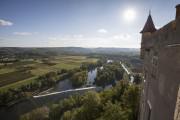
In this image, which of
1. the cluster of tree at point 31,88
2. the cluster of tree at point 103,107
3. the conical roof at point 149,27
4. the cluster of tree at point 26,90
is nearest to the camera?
the conical roof at point 149,27

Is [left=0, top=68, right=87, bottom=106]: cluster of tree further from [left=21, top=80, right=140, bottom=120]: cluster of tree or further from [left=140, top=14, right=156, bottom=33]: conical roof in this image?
[left=140, top=14, right=156, bottom=33]: conical roof

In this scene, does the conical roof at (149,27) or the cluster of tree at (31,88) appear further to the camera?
the cluster of tree at (31,88)

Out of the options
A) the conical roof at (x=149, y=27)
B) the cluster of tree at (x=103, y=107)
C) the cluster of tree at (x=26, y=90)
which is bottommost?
the cluster of tree at (x=26, y=90)

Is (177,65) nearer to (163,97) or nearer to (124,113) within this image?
(163,97)

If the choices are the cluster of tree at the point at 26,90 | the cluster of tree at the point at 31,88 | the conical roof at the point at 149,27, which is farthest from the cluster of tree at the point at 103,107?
the cluster of tree at the point at 31,88

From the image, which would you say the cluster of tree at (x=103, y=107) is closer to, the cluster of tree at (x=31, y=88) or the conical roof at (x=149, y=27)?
the conical roof at (x=149, y=27)

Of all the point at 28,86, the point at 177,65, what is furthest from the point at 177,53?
the point at 28,86

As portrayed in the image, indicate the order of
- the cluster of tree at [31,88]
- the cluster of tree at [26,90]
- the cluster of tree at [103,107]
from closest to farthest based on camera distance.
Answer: the cluster of tree at [103,107] < the cluster of tree at [26,90] < the cluster of tree at [31,88]

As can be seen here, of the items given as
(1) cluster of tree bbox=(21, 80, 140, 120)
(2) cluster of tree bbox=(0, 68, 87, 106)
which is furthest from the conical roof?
(2) cluster of tree bbox=(0, 68, 87, 106)
